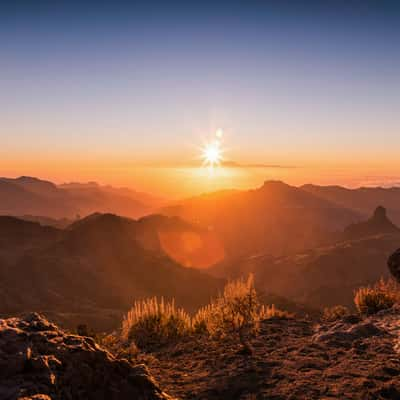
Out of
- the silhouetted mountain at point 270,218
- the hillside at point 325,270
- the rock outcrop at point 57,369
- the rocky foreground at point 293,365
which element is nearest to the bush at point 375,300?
the rocky foreground at point 293,365

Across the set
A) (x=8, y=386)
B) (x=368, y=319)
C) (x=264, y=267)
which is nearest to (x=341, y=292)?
(x=264, y=267)

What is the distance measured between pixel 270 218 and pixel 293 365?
146125mm

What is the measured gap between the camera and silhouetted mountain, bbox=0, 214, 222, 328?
41.5 m

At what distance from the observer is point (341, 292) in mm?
68312

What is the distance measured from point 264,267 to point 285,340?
85.6m

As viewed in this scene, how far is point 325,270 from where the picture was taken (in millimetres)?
81375

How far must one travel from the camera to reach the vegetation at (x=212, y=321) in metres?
8.88

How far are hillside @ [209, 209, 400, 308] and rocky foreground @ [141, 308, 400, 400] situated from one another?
205ft

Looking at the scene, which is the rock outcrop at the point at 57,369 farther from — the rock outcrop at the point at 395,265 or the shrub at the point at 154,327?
the rock outcrop at the point at 395,265

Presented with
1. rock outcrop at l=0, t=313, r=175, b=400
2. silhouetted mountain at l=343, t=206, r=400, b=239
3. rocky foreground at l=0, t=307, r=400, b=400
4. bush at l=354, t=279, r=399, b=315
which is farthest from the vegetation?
silhouetted mountain at l=343, t=206, r=400, b=239

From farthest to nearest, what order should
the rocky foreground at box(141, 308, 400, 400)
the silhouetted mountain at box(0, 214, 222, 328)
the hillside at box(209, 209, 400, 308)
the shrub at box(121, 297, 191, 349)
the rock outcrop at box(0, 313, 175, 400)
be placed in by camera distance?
the hillside at box(209, 209, 400, 308), the silhouetted mountain at box(0, 214, 222, 328), the shrub at box(121, 297, 191, 349), the rocky foreground at box(141, 308, 400, 400), the rock outcrop at box(0, 313, 175, 400)

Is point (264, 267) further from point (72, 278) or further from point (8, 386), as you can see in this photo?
point (8, 386)

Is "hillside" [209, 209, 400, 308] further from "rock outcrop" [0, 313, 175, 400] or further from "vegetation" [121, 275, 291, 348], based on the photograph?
"rock outcrop" [0, 313, 175, 400]

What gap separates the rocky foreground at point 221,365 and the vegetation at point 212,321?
1.40ft
